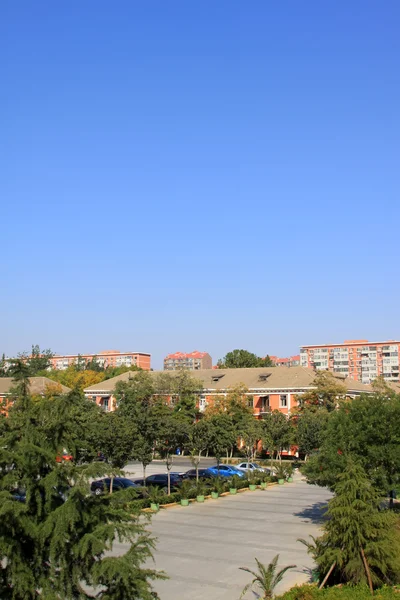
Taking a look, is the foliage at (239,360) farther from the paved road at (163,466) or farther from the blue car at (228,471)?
the blue car at (228,471)

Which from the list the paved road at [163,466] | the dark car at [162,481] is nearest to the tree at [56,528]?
the dark car at [162,481]

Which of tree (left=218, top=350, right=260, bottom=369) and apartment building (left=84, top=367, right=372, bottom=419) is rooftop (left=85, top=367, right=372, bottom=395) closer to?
apartment building (left=84, top=367, right=372, bottom=419)

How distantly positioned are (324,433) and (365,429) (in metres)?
2.10

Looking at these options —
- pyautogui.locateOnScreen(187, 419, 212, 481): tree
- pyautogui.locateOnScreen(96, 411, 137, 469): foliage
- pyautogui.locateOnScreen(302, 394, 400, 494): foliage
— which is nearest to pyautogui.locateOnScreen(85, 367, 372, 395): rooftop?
pyautogui.locateOnScreen(187, 419, 212, 481): tree

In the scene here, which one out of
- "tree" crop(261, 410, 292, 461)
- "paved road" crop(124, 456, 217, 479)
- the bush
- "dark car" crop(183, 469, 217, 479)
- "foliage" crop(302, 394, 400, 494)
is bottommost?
"paved road" crop(124, 456, 217, 479)

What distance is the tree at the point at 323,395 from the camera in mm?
60219

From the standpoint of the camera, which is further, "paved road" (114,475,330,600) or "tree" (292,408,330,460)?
"tree" (292,408,330,460)

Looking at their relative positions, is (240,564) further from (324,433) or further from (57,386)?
(57,386)

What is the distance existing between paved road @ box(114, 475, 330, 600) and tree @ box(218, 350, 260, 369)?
207ft

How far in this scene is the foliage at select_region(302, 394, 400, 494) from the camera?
26266 millimetres

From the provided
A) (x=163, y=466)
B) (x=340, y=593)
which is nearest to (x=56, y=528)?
(x=340, y=593)

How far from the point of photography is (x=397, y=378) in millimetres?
144125

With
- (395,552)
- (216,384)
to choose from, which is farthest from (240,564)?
(216,384)

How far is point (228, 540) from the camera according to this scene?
82.0ft
